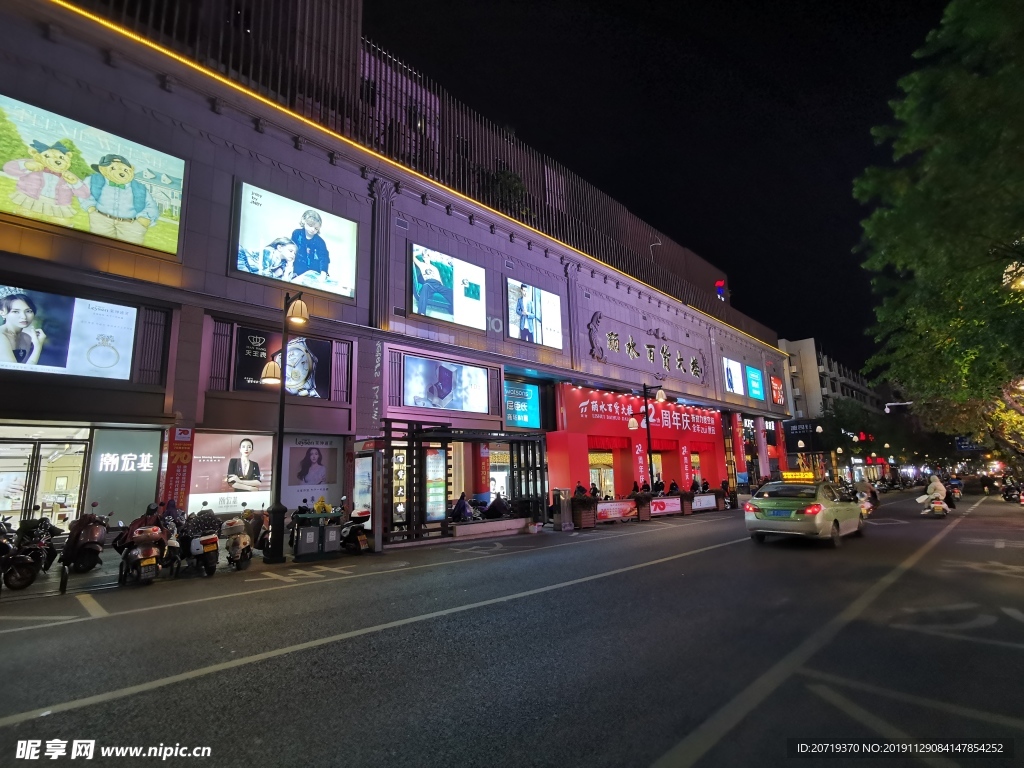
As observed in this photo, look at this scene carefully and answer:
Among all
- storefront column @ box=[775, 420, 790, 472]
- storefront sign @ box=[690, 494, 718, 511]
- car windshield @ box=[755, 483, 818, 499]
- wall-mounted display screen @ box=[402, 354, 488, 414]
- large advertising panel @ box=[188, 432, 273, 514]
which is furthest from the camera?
storefront column @ box=[775, 420, 790, 472]

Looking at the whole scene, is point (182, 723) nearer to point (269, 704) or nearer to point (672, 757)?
point (269, 704)

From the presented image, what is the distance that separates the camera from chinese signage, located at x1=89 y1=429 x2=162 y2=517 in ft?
46.9

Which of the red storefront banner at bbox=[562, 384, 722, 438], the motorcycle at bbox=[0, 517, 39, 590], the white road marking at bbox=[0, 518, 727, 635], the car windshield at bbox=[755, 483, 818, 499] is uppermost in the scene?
the red storefront banner at bbox=[562, 384, 722, 438]

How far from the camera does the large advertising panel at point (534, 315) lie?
25812 millimetres

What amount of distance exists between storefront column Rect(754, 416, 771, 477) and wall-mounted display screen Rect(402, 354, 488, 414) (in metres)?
33.0

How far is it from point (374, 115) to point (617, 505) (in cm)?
1983

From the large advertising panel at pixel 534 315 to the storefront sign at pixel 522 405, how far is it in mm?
2500

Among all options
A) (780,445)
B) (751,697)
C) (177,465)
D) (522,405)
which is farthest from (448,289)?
(780,445)

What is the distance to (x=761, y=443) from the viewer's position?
1815 inches

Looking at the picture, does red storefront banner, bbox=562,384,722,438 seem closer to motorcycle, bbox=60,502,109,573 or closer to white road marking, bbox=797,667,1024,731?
motorcycle, bbox=60,502,109,573

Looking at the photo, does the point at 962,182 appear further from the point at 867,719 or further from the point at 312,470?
the point at 312,470

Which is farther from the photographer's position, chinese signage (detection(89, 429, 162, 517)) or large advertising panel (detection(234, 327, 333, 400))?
large advertising panel (detection(234, 327, 333, 400))

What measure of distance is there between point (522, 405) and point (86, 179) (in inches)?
722

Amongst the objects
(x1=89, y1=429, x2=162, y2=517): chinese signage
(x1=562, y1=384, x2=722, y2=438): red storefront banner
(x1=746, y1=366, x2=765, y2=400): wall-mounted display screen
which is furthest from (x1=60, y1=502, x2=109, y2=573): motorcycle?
(x1=746, y1=366, x2=765, y2=400): wall-mounted display screen
